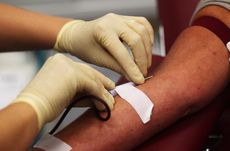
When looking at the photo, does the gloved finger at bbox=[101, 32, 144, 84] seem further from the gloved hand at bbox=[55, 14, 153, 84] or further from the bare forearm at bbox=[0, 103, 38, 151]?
the bare forearm at bbox=[0, 103, 38, 151]

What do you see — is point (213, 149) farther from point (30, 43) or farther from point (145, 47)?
point (30, 43)

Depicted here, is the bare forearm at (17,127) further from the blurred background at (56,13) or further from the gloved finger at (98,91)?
the blurred background at (56,13)

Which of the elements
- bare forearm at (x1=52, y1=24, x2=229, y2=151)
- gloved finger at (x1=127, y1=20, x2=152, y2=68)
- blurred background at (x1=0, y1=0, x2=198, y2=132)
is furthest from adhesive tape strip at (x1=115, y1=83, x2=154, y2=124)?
blurred background at (x1=0, y1=0, x2=198, y2=132)

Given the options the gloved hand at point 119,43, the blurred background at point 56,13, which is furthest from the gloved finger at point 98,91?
the blurred background at point 56,13

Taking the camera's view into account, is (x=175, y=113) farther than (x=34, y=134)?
Yes

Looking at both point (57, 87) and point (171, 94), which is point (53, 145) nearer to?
point (57, 87)

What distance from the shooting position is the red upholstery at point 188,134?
99 centimetres

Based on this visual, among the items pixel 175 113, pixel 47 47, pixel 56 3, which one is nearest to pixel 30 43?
pixel 47 47

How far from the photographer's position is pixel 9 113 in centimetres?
84

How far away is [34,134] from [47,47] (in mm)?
469

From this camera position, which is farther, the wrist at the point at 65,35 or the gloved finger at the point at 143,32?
the wrist at the point at 65,35

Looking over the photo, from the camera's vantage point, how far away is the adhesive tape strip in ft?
3.24

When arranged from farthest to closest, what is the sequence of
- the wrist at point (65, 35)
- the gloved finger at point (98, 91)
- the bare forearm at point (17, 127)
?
1. the wrist at point (65, 35)
2. the gloved finger at point (98, 91)
3. the bare forearm at point (17, 127)

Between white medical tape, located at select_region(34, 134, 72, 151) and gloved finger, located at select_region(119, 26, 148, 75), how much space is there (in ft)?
1.00
